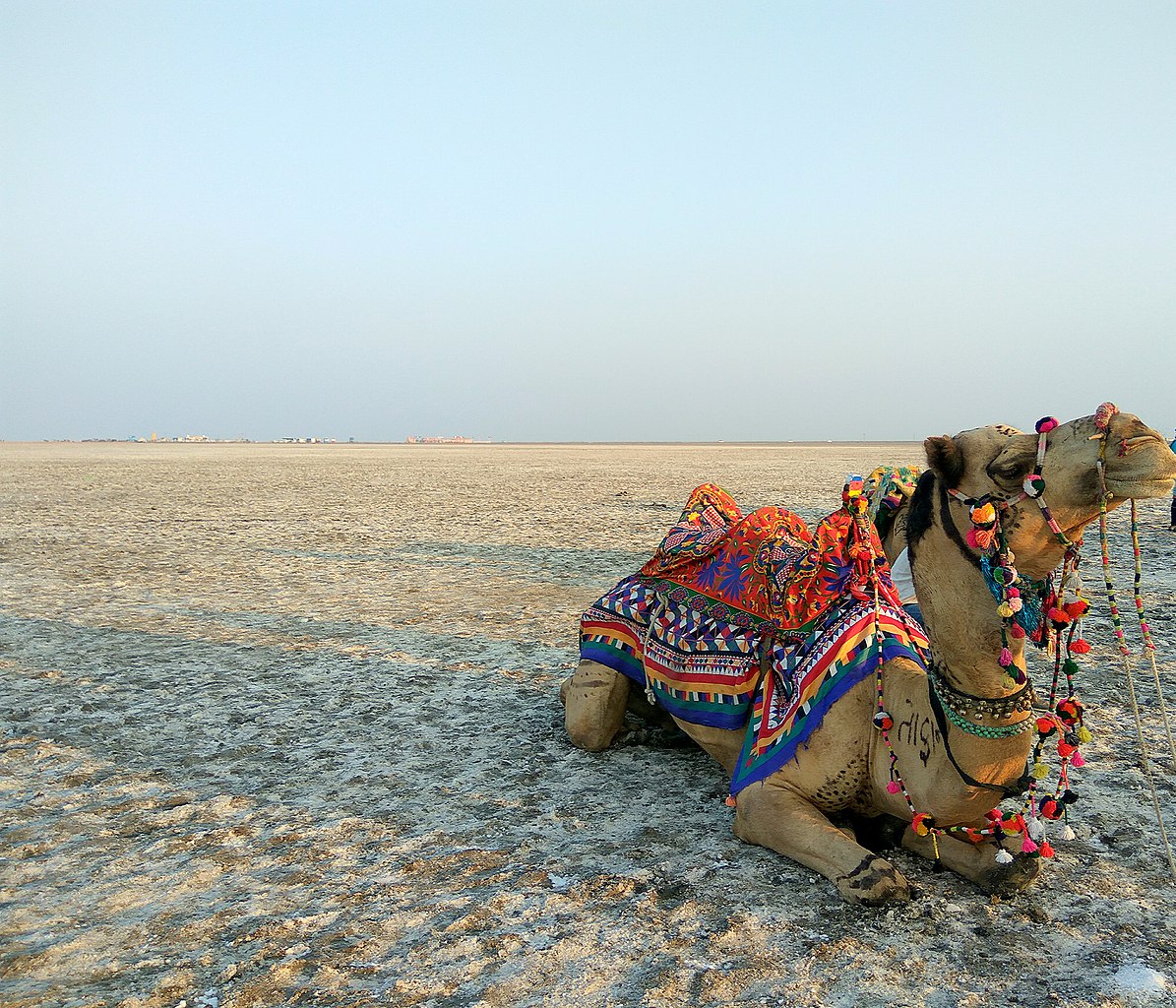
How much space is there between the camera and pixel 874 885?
322cm

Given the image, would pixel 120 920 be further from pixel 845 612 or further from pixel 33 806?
pixel 845 612

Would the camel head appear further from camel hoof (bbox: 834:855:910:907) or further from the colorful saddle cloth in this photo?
camel hoof (bbox: 834:855:910:907)

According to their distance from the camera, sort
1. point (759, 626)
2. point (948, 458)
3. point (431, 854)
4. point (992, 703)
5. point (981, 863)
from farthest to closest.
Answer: point (759, 626) < point (431, 854) < point (981, 863) < point (992, 703) < point (948, 458)

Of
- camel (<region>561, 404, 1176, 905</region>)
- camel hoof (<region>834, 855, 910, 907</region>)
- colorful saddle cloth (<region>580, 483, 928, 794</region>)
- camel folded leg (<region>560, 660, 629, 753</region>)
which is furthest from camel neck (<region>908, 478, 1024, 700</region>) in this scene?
camel folded leg (<region>560, 660, 629, 753</region>)

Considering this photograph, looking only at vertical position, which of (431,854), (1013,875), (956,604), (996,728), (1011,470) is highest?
(1011,470)

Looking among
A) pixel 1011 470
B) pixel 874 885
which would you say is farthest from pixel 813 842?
pixel 1011 470

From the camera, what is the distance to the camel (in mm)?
2363

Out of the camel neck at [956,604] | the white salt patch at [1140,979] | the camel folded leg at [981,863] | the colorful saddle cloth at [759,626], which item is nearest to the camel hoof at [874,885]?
the camel folded leg at [981,863]

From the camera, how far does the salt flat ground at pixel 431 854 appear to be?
2.91m

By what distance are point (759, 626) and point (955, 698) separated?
1314 mm

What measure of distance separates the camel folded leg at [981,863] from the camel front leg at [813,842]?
0.29 metres

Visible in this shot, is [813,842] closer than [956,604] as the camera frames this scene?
No

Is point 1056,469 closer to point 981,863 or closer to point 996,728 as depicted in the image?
point 996,728

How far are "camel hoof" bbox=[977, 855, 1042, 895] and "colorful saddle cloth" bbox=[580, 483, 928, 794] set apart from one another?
2.57 feet
